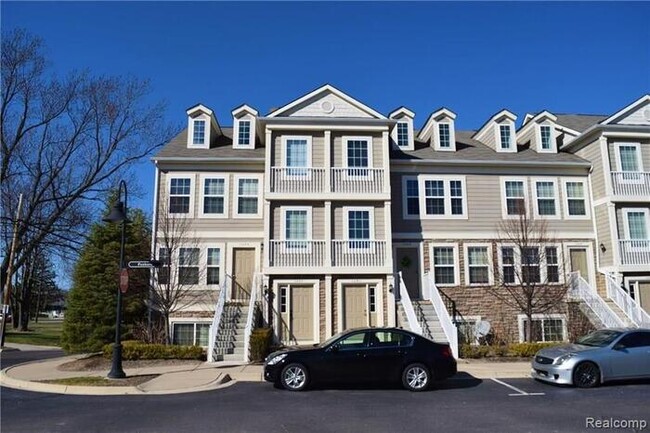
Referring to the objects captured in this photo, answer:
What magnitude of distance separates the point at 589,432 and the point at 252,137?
56.6 feet

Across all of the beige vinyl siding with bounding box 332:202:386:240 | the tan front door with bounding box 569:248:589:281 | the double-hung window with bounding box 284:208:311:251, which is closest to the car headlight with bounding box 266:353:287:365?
the double-hung window with bounding box 284:208:311:251

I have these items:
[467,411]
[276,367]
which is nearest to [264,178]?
[276,367]

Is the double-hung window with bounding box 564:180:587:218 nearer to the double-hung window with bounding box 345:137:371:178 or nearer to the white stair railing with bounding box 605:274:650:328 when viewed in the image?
the white stair railing with bounding box 605:274:650:328

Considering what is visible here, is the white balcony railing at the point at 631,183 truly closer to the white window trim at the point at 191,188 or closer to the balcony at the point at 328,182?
the balcony at the point at 328,182

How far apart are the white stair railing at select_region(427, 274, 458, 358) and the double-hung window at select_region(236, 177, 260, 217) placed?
773 cm

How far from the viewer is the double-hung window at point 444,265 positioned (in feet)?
64.3

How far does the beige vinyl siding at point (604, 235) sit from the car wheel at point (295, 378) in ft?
49.8

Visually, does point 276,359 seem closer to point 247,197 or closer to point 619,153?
point 247,197

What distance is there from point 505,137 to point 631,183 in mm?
5544

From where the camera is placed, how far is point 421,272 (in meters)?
19.7

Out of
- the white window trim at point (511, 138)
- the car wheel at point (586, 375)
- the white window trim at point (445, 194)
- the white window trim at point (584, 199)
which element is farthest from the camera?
the white window trim at point (511, 138)

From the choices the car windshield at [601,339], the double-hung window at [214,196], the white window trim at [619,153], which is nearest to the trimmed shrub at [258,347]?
the double-hung window at [214,196]

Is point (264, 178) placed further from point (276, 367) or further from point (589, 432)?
point (589, 432)

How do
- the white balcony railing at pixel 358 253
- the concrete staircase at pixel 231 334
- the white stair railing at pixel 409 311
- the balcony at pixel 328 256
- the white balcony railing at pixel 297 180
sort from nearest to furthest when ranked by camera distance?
1. the concrete staircase at pixel 231 334
2. the white stair railing at pixel 409 311
3. the balcony at pixel 328 256
4. the white balcony railing at pixel 358 253
5. the white balcony railing at pixel 297 180
